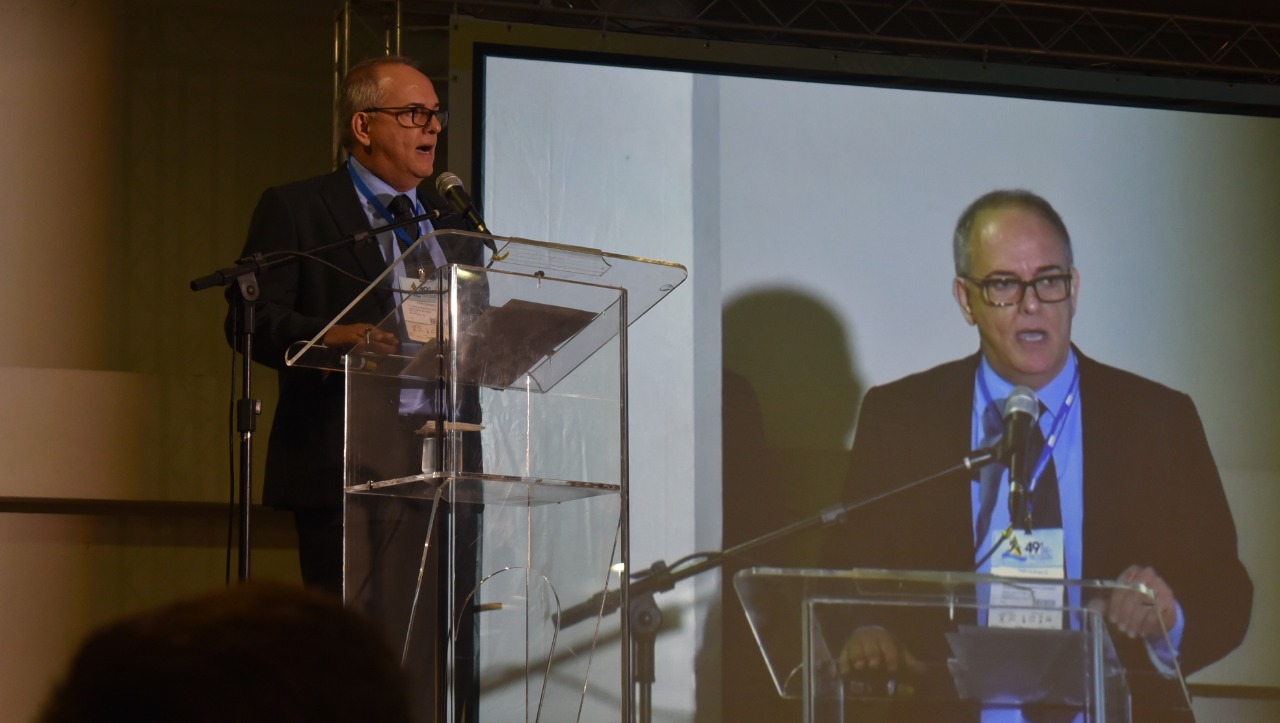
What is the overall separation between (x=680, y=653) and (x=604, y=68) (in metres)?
1.69

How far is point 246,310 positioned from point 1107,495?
2624 mm

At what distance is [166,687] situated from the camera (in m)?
0.58

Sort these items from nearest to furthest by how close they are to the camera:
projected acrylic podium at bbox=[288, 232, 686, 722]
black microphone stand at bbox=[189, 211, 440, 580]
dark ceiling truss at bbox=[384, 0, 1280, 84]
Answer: projected acrylic podium at bbox=[288, 232, 686, 722] < black microphone stand at bbox=[189, 211, 440, 580] < dark ceiling truss at bbox=[384, 0, 1280, 84]

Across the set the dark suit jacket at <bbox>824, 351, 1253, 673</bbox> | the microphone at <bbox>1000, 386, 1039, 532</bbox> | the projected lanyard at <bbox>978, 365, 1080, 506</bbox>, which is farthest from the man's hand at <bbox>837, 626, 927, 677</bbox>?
the projected lanyard at <bbox>978, 365, 1080, 506</bbox>

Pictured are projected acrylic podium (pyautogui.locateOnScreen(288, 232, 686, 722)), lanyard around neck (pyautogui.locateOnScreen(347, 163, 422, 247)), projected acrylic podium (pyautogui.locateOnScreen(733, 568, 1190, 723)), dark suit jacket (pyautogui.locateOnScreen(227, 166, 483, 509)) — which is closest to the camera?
projected acrylic podium (pyautogui.locateOnScreen(288, 232, 686, 722))

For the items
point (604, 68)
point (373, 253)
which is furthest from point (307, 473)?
point (604, 68)

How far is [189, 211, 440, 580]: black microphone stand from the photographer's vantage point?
250 centimetres

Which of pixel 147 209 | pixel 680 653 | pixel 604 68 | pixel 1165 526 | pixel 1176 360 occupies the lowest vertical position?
pixel 680 653

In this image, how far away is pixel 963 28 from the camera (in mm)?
5359

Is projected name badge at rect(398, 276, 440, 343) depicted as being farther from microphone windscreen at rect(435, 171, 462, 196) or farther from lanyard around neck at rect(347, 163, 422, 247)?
lanyard around neck at rect(347, 163, 422, 247)

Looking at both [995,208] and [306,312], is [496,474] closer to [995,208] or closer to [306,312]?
[306,312]

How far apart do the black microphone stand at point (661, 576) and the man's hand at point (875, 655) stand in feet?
1.48

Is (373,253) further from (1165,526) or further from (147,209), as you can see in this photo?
(1165,526)

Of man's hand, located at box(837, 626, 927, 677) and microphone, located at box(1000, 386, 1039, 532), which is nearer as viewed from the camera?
man's hand, located at box(837, 626, 927, 677)
